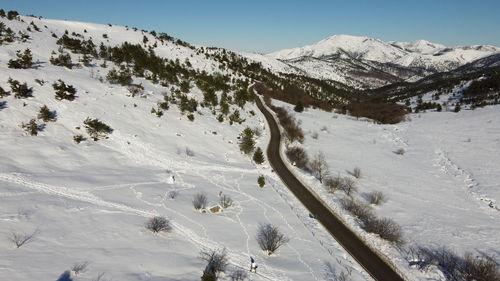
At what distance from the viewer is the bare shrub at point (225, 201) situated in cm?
2111

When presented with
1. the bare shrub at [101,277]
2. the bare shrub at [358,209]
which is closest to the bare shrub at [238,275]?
the bare shrub at [101,277]

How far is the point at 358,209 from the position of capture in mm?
24609

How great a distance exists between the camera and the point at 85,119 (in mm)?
27453

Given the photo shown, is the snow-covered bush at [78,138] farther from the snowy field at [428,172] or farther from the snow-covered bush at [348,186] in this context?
the snow-covered bush at [348,186]

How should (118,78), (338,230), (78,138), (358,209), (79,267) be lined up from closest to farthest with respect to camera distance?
(79,267)
(338,230)
(78,138)
(358,209)
(118,78)

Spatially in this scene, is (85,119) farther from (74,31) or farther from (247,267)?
(74,31)

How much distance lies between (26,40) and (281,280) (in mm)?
48194

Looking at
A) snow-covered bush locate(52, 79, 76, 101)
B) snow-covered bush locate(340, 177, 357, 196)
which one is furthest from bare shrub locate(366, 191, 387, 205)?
snow-covered bush locate(52, 79, 76, 101)

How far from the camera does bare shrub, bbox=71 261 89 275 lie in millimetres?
11508

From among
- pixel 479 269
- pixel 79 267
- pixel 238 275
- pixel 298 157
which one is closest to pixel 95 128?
pixel 79 267

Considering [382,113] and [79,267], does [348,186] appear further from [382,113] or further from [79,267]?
[382,113]

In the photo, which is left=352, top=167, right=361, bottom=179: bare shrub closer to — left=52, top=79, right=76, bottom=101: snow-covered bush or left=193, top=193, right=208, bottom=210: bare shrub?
left=193, top=193, right=208, bottom=210: bare shrub

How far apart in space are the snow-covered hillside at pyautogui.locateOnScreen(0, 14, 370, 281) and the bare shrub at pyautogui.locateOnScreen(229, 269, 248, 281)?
12.7 inches

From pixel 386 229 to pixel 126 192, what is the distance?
20990 mm
